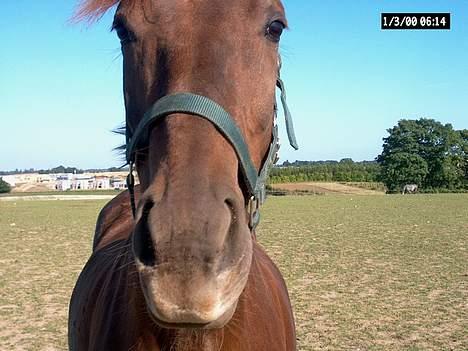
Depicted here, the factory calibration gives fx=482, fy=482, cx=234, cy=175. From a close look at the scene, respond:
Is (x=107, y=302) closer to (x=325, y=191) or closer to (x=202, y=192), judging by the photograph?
(x=202, y=192)

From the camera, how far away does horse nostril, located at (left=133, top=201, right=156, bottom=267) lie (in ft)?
5.20

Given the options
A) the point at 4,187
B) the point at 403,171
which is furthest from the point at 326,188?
the point at 4,187

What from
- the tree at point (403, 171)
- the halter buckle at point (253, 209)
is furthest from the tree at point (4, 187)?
the halter buckle at point (253, 209)

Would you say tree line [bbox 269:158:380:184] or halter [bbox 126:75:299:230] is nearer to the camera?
halter [bbox 126:75:299:230]

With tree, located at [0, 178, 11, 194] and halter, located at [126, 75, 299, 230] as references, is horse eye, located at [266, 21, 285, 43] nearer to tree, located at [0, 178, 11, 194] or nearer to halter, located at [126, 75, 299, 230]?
halter, located at [126, 75, 299, 230]

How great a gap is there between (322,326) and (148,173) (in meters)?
6.62

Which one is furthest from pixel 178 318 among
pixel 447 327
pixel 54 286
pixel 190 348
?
pixel 54 286

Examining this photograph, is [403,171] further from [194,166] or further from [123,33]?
[194,166]

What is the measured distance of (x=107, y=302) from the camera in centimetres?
274

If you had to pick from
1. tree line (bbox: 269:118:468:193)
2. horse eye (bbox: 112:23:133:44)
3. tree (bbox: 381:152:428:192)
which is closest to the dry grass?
tree line (bbox: 269:118:468:193)

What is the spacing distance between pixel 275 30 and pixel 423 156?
8040 cm
